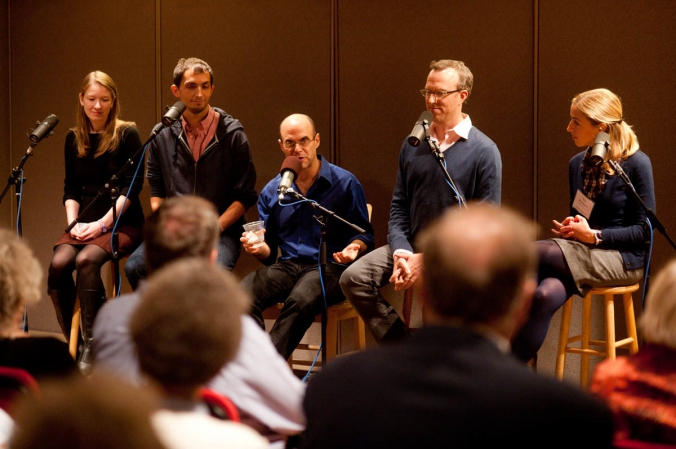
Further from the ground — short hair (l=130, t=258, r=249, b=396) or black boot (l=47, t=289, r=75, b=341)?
short hair (l=130, t=258, r=249, b=396)

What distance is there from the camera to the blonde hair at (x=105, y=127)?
439 cm

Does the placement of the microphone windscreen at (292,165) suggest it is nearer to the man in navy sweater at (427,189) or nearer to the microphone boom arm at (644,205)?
the man in navy sweater at (427,189)

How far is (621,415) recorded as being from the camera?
1.58 meters

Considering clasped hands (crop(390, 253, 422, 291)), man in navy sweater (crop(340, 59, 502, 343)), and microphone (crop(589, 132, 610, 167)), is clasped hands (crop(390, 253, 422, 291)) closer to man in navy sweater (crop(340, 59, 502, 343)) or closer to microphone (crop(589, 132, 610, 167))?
man in navy sweater (crop(340, 59, 502, 343))

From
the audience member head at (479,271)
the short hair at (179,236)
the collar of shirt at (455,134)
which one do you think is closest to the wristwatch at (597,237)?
the collar of shirt at (455,134)

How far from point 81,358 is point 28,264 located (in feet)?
7.15

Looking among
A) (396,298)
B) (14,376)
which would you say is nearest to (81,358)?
(396,298)

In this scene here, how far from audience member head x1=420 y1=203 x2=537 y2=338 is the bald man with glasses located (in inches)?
89.9

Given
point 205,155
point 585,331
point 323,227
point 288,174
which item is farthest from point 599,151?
point 205,155

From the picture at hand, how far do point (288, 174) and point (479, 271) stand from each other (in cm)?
208

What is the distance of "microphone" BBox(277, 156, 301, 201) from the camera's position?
3213 mm

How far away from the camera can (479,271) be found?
132 cm

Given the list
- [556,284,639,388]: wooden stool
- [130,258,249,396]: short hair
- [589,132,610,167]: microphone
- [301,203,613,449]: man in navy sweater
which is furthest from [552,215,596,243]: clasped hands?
[130,258,249,396]: short hair

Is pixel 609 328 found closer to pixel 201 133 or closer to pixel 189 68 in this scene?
pixel 201 133
